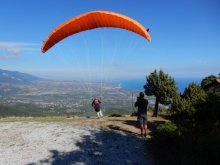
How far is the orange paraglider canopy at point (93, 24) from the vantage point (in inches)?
416

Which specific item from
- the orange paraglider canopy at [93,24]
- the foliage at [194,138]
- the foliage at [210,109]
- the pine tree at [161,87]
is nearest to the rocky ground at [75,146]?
the foliage at [194,138]

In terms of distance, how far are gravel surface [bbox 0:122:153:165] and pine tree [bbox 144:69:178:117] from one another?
1711 cm

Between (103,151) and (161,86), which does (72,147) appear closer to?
(103,151)

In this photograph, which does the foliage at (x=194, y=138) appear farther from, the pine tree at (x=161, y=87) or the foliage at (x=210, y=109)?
the pine tree at (x=161, y=87)

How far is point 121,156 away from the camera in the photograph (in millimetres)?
9203

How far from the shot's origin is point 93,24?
1163 centimetres

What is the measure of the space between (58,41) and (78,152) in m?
6.97

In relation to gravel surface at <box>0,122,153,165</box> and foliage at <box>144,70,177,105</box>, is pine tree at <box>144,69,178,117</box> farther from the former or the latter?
gravel surface at <box>0,122,153,165</box>

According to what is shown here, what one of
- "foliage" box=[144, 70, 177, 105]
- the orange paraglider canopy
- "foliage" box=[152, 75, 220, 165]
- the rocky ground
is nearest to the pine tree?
"foliage" box=[144, 70, 177, 105]

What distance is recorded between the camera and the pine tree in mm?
28281

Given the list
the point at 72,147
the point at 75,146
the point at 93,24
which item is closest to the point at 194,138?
the point at 75,146

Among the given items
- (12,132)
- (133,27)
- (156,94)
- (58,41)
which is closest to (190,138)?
(133,27)

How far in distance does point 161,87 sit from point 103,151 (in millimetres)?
20375

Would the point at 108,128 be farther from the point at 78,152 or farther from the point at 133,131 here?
the point at 78,152
